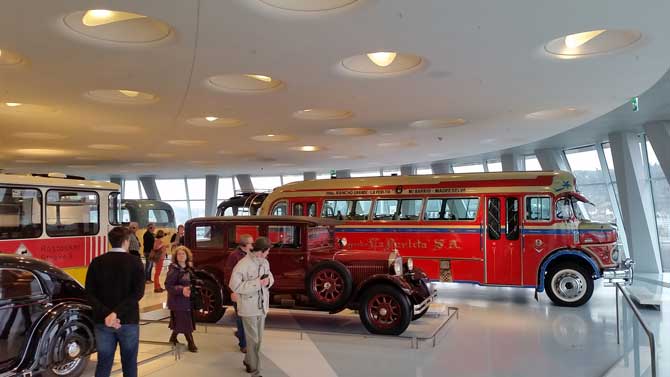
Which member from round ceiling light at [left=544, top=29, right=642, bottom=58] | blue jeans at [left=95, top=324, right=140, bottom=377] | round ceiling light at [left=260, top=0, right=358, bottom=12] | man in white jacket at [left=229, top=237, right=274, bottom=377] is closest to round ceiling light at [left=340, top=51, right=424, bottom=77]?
round ceiling light at [left=544, top=29, right=642, bottom=58]

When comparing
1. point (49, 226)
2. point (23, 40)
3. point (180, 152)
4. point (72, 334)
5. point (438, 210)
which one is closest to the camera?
point (72, 334)

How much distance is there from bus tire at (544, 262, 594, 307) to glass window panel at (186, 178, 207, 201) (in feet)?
83.8

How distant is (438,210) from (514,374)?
582cm

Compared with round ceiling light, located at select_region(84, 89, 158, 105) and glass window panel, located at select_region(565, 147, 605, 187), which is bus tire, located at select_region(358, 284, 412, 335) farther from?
glass window panel, located at select_region(565, 147, 605, 187)

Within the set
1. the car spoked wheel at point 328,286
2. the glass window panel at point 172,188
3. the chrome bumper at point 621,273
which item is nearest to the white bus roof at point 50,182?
the car spoked wheel at point 328,286

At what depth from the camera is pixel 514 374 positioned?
20.2 ft

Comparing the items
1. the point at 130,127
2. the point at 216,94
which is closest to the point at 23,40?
the point at 216,94

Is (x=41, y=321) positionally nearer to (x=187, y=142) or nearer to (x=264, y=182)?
(x=187, y=142)

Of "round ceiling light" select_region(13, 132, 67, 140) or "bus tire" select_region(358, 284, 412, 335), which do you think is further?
"round ceiling light" select_region(13, 132, 67, 140)

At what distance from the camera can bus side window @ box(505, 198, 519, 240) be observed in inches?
429

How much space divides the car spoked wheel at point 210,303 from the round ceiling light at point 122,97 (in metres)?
3.94

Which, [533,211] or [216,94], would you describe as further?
[533,211]

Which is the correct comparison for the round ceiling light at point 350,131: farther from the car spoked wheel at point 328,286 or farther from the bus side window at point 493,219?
the car spoked wheel at point 328,286

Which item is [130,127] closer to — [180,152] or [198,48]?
[180,152]
